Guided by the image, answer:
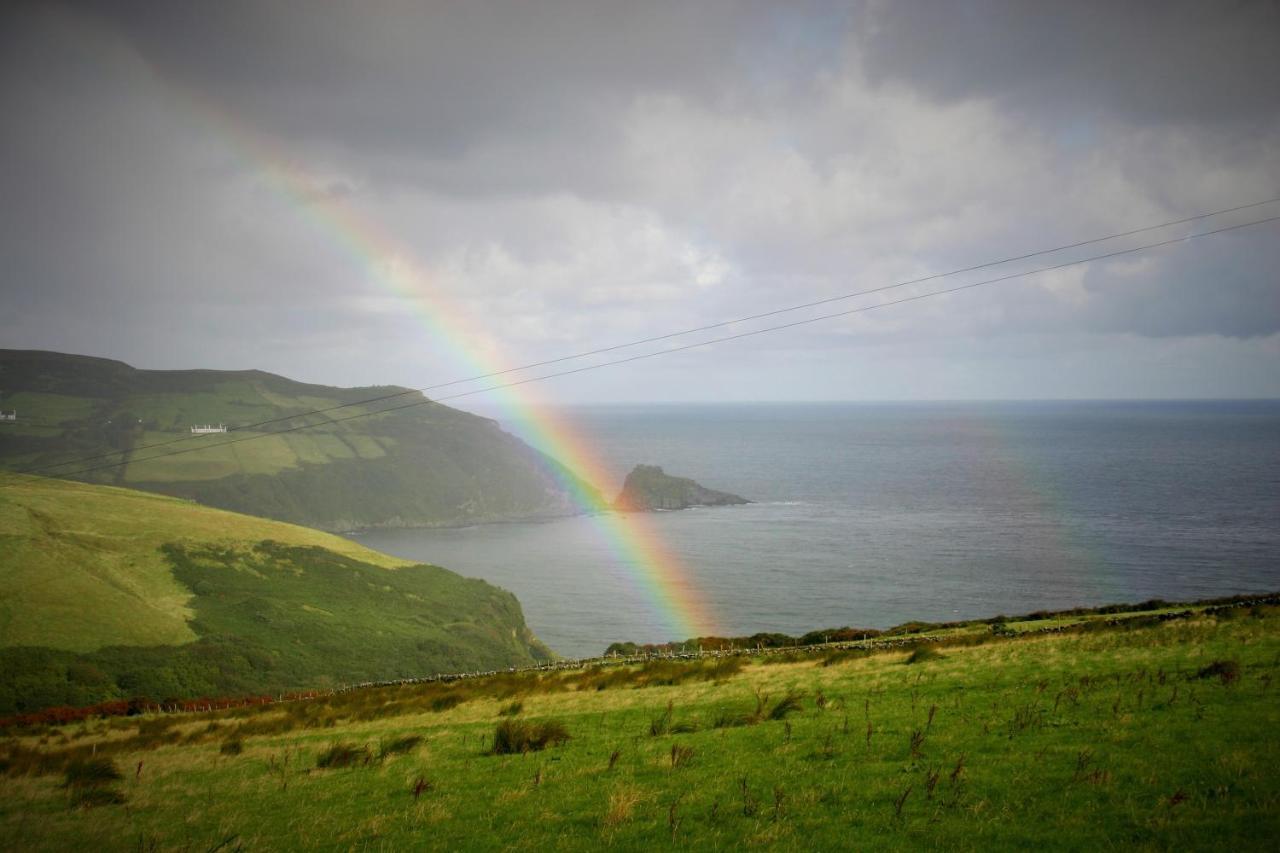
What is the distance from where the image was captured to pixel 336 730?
22.5m

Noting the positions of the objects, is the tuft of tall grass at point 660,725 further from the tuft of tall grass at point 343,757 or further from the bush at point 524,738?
the tuft of tall grass at point 343,757

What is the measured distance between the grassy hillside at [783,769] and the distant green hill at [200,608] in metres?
51.2

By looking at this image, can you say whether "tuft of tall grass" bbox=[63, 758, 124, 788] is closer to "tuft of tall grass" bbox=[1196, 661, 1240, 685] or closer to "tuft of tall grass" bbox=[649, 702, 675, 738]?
"tuft of tall grass" bbox=[649, 702, 675, 738]

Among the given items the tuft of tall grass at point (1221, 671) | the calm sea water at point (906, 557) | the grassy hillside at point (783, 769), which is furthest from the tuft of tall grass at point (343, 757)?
the calm sea water at point (906, 557)

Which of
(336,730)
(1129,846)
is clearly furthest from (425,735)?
(1129,846)

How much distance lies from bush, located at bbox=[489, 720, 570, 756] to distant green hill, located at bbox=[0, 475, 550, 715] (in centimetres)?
5932

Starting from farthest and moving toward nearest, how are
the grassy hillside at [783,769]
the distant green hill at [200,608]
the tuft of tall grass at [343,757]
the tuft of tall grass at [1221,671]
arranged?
1. the distant green hill at [200,608]
2. the tuft of tall grass at [343,757]
3. the tuft of tall grass at [1221,671]
4. the grassy hillside at [783,769]

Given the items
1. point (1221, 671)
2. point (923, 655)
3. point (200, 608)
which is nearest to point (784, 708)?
point (1221, 671)

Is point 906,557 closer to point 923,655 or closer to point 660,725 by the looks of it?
point 923,655

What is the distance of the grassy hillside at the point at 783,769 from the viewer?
9133 millimetres

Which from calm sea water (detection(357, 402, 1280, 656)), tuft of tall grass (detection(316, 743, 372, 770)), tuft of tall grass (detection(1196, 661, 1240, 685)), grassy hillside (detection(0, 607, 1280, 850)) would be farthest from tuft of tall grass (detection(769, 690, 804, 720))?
calm sea water (detection(357, 402, 1280, 656))

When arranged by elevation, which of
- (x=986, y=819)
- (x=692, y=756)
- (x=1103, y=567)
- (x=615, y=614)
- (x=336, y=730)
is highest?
(x=986, y=819)

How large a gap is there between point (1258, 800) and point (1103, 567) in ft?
421

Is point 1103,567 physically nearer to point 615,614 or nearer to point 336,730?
point 615,614
